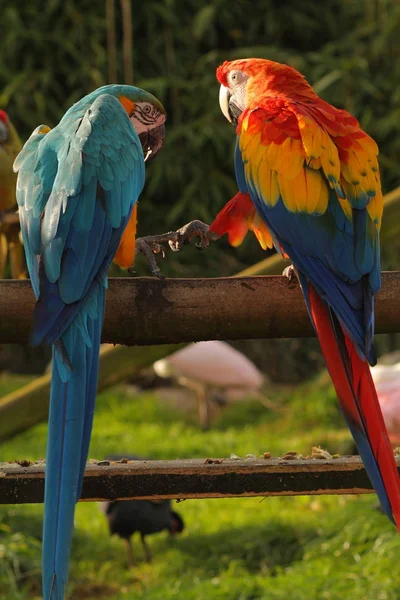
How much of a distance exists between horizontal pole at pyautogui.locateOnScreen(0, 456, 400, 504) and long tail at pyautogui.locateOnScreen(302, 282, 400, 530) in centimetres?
20

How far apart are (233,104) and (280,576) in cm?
142

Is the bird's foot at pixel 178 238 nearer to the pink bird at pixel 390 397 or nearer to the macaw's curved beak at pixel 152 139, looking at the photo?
the macaw's curved beak at pixel 152 139

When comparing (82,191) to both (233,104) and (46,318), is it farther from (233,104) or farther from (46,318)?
(233,104)

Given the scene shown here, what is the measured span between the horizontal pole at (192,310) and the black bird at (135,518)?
1579mm

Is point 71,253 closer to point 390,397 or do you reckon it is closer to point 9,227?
point 9,227

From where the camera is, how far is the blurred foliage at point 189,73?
533 cm

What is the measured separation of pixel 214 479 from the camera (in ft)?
4.71

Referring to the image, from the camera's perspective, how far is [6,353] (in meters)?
5.85

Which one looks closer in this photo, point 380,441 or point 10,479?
point 380,441

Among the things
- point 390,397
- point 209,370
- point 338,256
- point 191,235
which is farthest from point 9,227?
point 209,370

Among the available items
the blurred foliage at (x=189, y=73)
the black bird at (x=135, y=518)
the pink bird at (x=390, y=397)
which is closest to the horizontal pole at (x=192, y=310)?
the black bird at (x=135, y=518)

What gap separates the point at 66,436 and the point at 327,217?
533 millimetres


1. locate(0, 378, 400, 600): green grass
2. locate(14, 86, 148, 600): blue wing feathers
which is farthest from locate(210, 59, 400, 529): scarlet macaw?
locate(0, 378, 400, 600): green grass

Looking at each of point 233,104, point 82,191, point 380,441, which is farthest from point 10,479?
point 233,104
